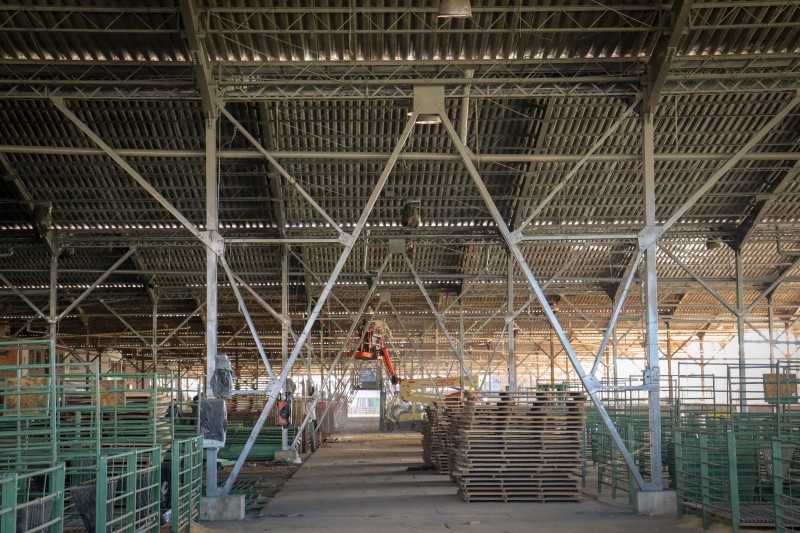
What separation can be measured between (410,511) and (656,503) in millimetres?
4587

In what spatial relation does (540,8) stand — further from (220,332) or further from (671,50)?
(220,332)

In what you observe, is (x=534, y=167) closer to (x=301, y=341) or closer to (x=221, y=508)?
(x=301, y=341)

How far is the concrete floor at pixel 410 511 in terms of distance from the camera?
16109 mm

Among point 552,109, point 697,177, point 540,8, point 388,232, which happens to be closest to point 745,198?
point 697,177

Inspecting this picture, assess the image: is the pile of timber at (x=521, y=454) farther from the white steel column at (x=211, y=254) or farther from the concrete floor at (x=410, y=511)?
the white steel column at (x=211, y=254)

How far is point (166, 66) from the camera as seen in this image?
18.5 metres

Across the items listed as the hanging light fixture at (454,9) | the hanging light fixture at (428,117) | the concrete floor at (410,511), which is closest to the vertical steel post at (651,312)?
the concrete floor at (410,511)

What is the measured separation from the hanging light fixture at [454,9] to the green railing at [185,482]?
25.2ft

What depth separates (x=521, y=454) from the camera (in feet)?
64.3

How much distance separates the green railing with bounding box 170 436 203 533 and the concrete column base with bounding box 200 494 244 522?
0.41 meters

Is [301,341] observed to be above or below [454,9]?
below

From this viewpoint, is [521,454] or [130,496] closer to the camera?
[130,496]

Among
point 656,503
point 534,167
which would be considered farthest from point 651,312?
point 534,167

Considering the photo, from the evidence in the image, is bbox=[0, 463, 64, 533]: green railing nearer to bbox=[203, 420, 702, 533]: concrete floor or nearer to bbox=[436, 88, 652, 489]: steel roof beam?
bbox=[203, 420, 702, 533]: concrete floor
